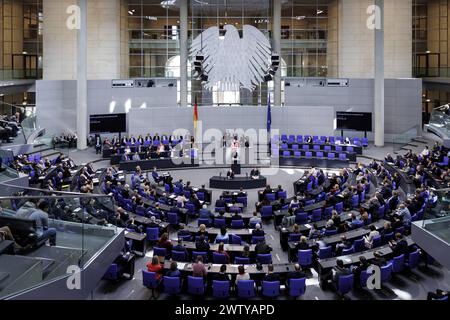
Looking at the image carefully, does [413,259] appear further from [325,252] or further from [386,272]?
[325,252]

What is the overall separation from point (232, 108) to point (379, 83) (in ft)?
31.8

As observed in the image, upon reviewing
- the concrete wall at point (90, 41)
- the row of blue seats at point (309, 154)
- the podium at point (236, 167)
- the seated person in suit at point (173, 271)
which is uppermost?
the concrete wall at point (90, 41)

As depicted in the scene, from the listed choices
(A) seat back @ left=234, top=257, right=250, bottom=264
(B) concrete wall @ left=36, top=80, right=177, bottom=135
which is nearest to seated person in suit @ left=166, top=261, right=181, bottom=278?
(A) seat back @ left=234, top=257, right=250, bottom=264

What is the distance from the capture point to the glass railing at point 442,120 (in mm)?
20688

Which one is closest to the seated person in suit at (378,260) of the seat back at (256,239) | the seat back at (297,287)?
the seat back at (297,287)

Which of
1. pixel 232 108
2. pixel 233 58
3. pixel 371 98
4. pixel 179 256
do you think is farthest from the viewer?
pixel 371 98

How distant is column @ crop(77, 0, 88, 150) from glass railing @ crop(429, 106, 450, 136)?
2030cm

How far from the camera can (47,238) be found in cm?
741

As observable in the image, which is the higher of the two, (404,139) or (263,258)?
(404,139)

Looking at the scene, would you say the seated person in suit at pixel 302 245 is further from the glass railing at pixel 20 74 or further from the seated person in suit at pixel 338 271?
the glass railing at pixel 20 74

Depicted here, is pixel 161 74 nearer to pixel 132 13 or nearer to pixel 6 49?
pixel 132 13

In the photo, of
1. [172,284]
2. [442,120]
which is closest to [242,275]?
[172,284]

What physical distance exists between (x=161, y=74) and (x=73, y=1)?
7.79 meters

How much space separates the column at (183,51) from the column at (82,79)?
6579 millimetres
